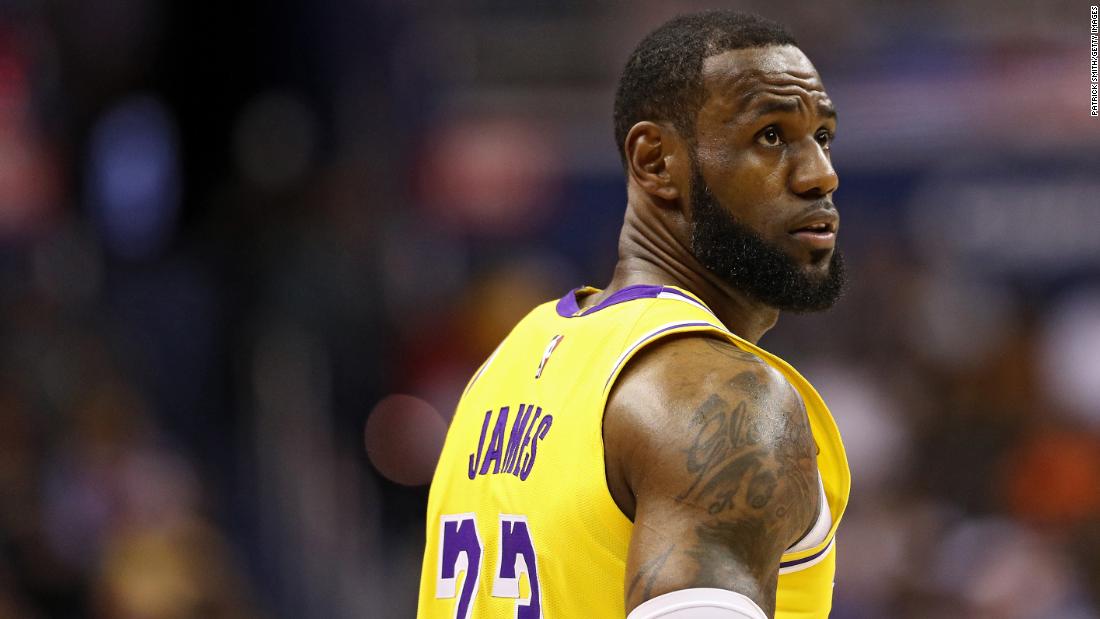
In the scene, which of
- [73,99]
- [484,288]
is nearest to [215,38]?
[73,99]

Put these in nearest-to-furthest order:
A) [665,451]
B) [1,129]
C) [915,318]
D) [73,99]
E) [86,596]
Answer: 1. [665,451]
2. [86,596]
3. [915,318]
4. [1,129]
5. [73,99]

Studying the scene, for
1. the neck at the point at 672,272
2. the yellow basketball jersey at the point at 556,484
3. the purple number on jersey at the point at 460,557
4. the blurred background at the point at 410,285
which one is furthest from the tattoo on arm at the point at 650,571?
the blurred background at the point at 410,285

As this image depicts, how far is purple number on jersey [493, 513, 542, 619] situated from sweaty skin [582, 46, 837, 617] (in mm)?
281

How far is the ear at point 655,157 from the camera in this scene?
128 inches

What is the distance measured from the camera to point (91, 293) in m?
11.0

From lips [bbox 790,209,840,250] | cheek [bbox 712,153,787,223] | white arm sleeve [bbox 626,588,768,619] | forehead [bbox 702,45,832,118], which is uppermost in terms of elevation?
forehead [bbox 702,45,832,118]

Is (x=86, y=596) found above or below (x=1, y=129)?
below

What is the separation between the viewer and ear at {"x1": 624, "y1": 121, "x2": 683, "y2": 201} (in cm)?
325

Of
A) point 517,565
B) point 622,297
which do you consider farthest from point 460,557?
point 622,297

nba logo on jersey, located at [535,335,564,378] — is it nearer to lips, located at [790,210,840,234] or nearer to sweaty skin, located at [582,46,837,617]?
sweaty skin, located at [582,46,837,617]

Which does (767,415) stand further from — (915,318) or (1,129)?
(1,129)

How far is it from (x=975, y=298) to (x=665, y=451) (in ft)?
28.6

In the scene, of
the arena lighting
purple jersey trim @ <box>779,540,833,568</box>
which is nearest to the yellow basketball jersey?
purple jersey trim @ <box>779,540,833,568</box>

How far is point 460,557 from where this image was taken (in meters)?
3.14
